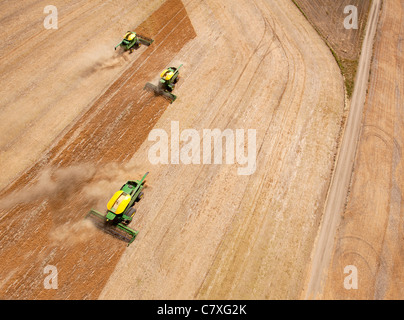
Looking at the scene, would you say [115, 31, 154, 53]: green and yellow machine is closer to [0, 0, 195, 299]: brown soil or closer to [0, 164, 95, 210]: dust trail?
[0, 0, 195, 299]: brown soil

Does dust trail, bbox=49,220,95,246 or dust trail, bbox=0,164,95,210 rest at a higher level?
dust trail, bbox=0,164,95,210

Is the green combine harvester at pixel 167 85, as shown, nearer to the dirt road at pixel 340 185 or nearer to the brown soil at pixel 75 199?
the brown soil at pixel 75 199

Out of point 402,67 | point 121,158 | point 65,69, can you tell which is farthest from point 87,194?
point 402,67

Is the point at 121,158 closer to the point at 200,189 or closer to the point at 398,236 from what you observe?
the point at 200,189

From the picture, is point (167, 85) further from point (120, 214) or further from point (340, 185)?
point (340, 185)

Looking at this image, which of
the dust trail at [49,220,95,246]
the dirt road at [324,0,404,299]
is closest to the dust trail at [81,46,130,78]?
the dust trail at [49,220,95,246]
